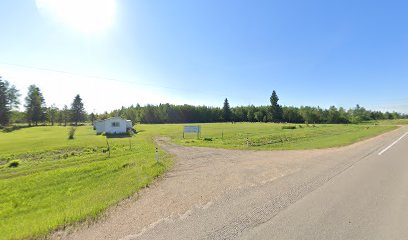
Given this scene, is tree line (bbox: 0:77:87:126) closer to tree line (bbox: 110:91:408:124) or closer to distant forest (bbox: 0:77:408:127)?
distant forest (bbox: 0:77:408:127)

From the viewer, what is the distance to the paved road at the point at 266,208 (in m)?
5.91

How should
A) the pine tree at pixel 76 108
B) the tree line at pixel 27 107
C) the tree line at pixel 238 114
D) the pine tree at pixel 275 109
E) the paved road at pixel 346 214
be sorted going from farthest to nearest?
the tree line at pixel 238 114 → the pine tree at pixel 275 109 → the pine tree at pixel 76 108 → the tree line at pixel 27 107 → the paved road at pixel 346 214

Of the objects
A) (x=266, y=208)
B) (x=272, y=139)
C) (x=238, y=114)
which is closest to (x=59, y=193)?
(x=266, y=208)

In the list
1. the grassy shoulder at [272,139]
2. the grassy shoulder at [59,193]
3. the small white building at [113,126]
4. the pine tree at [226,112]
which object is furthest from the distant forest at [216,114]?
the grassy shoulder at [59,193]

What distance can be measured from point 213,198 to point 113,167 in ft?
32.2

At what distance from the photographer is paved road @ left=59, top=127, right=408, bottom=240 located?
591 centimetres

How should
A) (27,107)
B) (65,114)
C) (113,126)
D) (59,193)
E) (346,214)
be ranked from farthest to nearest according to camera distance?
1. (65,114)
2. (27,107)
3. (113,126)
4. (59,193)
5. (346,214)

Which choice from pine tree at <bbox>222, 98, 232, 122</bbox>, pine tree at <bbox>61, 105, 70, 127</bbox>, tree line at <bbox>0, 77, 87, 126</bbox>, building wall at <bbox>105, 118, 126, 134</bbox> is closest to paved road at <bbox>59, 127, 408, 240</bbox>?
building wall at <bbox>105, 118, 126, 134</bbox>

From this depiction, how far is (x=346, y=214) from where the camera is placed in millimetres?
6797

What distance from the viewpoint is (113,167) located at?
53.3 ft

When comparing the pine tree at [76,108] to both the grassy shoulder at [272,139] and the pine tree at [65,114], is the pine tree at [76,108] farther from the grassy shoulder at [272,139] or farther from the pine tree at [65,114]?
the grassy shoulder at [272,139]

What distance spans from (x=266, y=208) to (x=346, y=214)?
6.72 ft

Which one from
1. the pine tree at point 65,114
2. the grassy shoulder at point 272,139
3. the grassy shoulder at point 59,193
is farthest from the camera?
the pine tree at point 65,114

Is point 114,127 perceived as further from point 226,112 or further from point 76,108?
point 226,112
